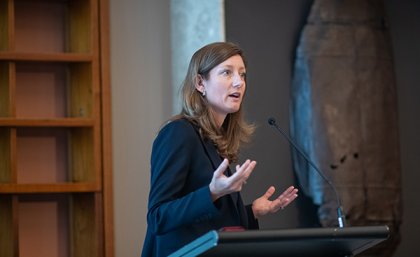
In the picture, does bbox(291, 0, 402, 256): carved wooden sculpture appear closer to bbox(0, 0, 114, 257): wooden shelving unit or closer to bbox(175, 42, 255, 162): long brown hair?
bbox(0, 0, 114, 257): wooden shelving unit

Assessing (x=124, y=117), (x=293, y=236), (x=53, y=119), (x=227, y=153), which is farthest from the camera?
(x=124, y=117)

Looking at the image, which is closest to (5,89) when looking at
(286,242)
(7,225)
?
(7,225)

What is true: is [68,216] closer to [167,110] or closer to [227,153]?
[167,110]

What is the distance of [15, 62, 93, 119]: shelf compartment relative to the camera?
4.20 m

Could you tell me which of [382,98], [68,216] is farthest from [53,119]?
[382,98]

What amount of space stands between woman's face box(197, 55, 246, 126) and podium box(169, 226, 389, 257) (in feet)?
1.79

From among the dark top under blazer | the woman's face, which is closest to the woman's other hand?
the dark top under blazer

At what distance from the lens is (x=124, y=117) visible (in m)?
4.32

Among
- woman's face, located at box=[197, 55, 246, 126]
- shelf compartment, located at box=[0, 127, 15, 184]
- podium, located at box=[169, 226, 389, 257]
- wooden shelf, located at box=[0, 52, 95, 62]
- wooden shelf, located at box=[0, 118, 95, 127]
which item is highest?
wooden shelf, located at box=[0, 52, 95, 62]

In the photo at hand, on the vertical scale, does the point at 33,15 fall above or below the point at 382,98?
above

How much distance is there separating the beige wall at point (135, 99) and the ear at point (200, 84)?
1.71m

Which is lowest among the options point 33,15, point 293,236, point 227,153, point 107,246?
point 107,246

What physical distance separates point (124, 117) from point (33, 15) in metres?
0.64

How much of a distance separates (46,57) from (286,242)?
2.23 meters
